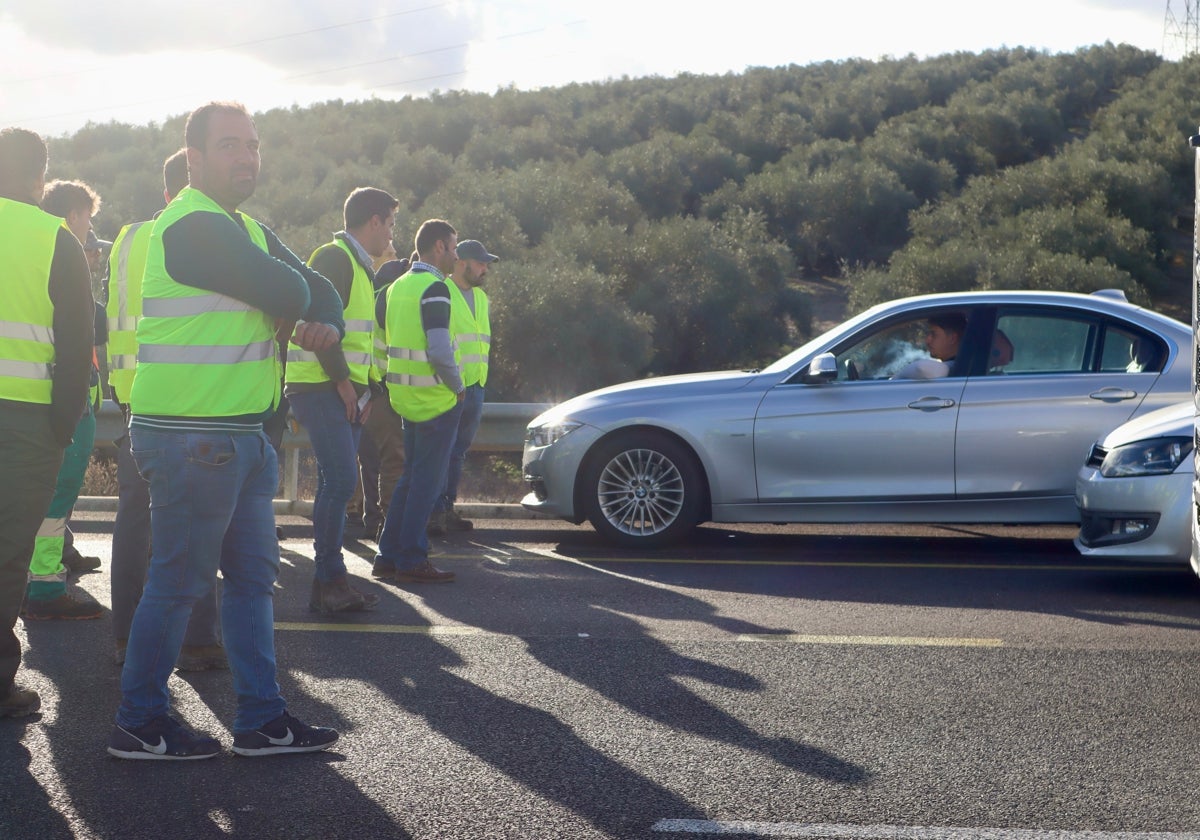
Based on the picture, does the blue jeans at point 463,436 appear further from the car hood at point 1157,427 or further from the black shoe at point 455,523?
the car hood at point 1157,427

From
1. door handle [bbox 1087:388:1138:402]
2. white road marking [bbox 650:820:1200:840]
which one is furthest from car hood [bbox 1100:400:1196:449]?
white road marking [bbox 650:820:1200:840]

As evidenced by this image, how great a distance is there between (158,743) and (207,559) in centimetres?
62

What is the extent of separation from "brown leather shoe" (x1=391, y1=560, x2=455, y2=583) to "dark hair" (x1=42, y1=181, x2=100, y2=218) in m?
2.54

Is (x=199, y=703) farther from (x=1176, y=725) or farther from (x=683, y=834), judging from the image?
(x=1176, y=725)

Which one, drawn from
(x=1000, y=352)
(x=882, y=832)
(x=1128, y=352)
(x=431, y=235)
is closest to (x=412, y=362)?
(x=431, y=235)

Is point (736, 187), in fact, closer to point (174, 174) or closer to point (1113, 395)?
point (1113, 395)

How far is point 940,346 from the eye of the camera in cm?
888

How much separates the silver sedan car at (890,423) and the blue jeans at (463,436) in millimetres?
574

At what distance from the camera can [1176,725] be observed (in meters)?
4.90

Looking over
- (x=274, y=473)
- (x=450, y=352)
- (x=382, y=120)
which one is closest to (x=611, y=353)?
(x=450, y=352)

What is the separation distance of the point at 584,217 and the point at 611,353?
10136 millimetres

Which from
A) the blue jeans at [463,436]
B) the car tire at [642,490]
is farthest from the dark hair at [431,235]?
the car tire at [642,490]

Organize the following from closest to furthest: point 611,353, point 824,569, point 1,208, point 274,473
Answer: point 274,473
point 1,208
point 824,569
point 611,353

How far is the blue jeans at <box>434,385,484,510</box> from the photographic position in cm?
920
